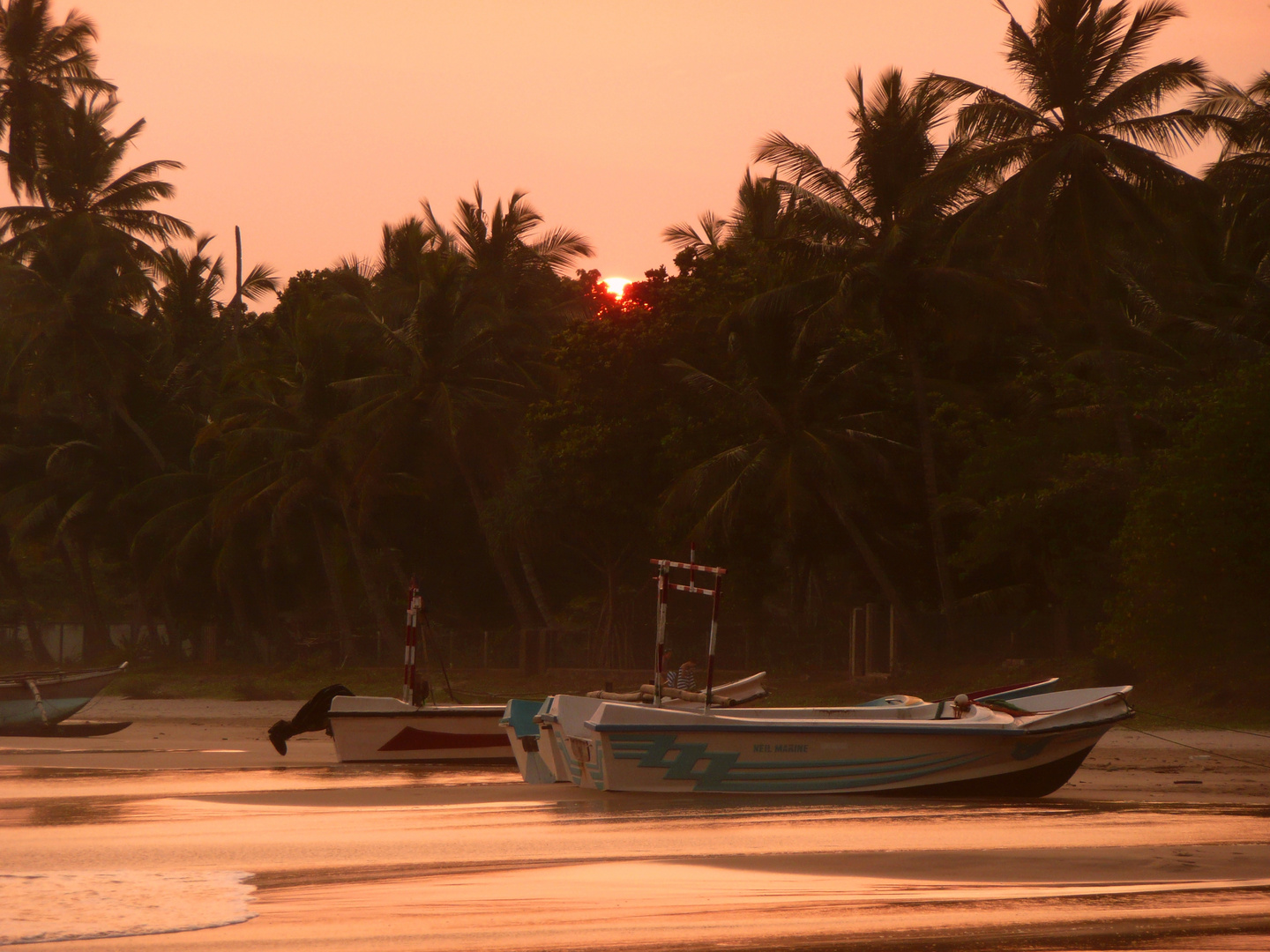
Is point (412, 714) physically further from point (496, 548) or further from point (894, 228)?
point (496, 548)

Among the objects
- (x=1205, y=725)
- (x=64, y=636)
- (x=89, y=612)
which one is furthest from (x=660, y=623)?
(x=64, y=636)

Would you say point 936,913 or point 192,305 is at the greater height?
point 192,305

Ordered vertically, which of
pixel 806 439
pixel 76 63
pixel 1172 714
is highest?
pixel 76 63

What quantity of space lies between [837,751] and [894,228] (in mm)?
16696

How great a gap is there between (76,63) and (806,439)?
29.8 m

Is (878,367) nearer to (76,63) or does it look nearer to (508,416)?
(508,416)

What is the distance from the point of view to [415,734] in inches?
728

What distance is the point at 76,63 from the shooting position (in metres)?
45.9

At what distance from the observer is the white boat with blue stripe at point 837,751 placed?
13.5 metres

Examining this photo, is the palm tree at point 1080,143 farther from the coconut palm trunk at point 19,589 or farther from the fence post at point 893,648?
the coconut palm trunk at point 19,589

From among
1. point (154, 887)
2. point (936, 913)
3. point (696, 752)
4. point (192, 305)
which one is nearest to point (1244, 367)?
point (696, 752)

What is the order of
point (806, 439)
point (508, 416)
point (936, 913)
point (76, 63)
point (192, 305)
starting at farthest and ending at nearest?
point (192, 305)
point (76, 63)
point (508, 416)
point (806, 439)
point (936, 913)

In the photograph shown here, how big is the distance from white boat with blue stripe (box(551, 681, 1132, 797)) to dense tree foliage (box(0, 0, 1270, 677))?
30.1 ft

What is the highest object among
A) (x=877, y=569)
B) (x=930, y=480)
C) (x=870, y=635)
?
(x=930, y=480)
